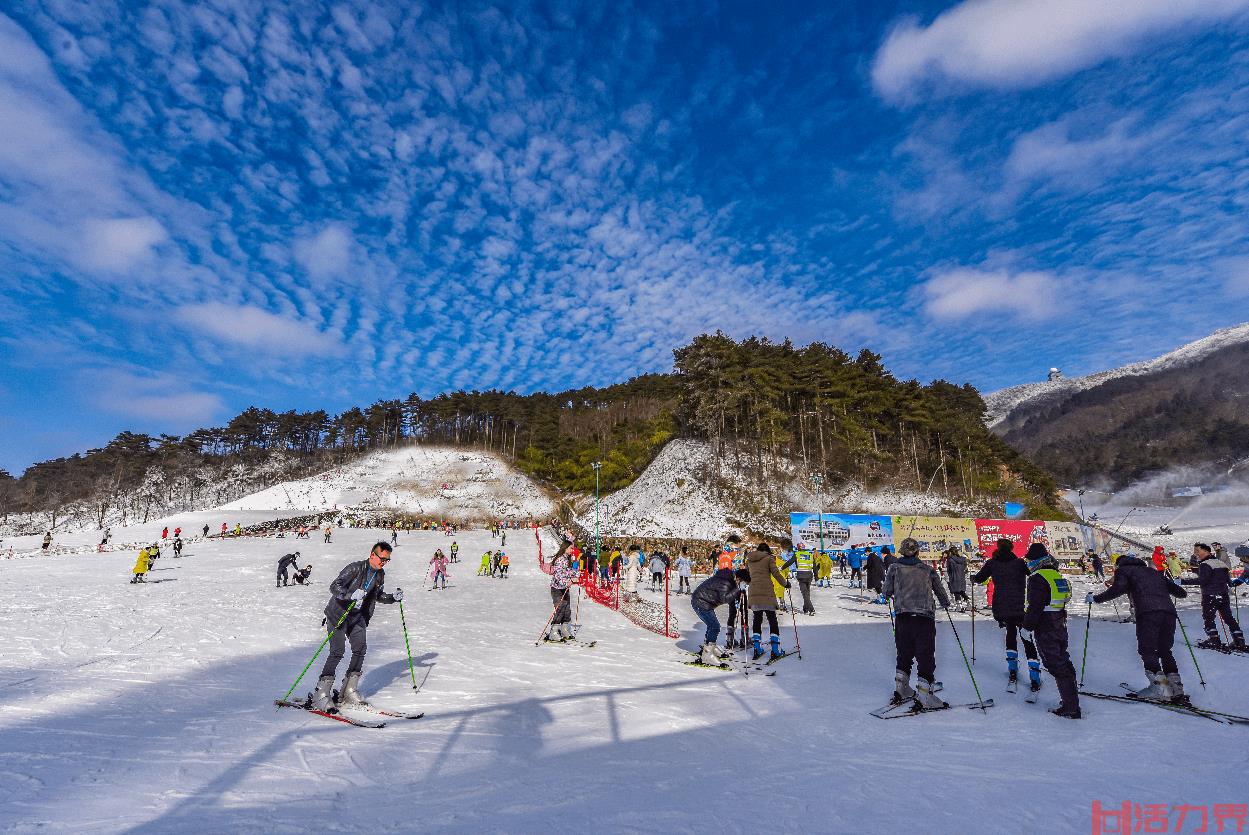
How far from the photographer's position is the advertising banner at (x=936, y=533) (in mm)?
24859

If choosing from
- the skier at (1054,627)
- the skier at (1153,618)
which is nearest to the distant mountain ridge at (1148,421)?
the skier at (1153,618)

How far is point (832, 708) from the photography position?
7.13 meters

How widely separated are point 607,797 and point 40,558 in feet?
131

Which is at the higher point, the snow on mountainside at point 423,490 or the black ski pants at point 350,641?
the snow on mountainside at point 423,490

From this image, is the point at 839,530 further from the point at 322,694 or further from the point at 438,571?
the point at 322,694

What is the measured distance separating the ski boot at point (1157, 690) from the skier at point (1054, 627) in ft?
3.61

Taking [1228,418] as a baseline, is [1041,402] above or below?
above

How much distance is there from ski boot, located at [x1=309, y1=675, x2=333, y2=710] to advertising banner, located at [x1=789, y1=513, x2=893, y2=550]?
2206 centimetres

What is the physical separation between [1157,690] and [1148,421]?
449ft

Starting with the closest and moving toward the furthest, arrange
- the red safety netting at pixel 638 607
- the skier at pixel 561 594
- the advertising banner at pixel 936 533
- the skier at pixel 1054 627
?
the skier at pixel 1054 627, the skier at pixel 561 594, the red safety netting at pixel 638 607, the advertising banner at pixel 936 533

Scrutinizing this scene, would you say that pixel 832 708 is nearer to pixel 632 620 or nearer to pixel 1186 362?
pixel 632 620

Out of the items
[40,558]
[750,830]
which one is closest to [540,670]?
[750,830]

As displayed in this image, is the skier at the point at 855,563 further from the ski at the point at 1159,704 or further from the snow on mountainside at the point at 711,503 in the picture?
the snow on mountainside at the point at 711,503

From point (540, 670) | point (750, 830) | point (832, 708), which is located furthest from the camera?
point (540, 670)
